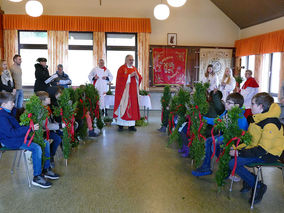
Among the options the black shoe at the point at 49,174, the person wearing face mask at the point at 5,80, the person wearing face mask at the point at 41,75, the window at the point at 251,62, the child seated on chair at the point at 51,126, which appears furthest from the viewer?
the window at the point at 251,62

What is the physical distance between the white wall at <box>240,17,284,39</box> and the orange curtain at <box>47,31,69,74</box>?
5.82 meters

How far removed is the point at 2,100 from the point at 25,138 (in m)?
0.46

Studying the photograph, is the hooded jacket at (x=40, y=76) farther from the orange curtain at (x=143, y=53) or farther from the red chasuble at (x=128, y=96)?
the orange curtain at (x=143, y=53)

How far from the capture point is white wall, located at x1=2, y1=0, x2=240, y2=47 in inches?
321

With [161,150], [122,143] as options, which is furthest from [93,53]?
[161,150]

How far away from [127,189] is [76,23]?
6.64 metres

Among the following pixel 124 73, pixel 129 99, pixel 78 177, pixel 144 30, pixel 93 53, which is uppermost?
pixel 144 30

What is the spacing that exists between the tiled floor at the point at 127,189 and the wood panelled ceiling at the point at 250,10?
4.71 metres

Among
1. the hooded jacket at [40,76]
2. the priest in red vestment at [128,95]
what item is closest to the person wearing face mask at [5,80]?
the hooded jacket at [40,76]

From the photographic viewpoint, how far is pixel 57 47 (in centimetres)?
813

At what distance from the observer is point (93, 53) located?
8.30 metres

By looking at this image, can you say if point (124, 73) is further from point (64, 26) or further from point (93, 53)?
point (64, 26)

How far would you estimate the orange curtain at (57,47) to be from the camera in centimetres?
808

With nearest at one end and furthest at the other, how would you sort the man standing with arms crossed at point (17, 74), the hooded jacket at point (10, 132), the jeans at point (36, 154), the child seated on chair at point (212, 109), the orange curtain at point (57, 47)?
the hooded jacket at point (10, 132) < the jeans at point (36, 154) < the child seated on chair at point (212, 109) < the man standing with arms crossed at point (17, 74) < the orange curtain at point (57, 47)
